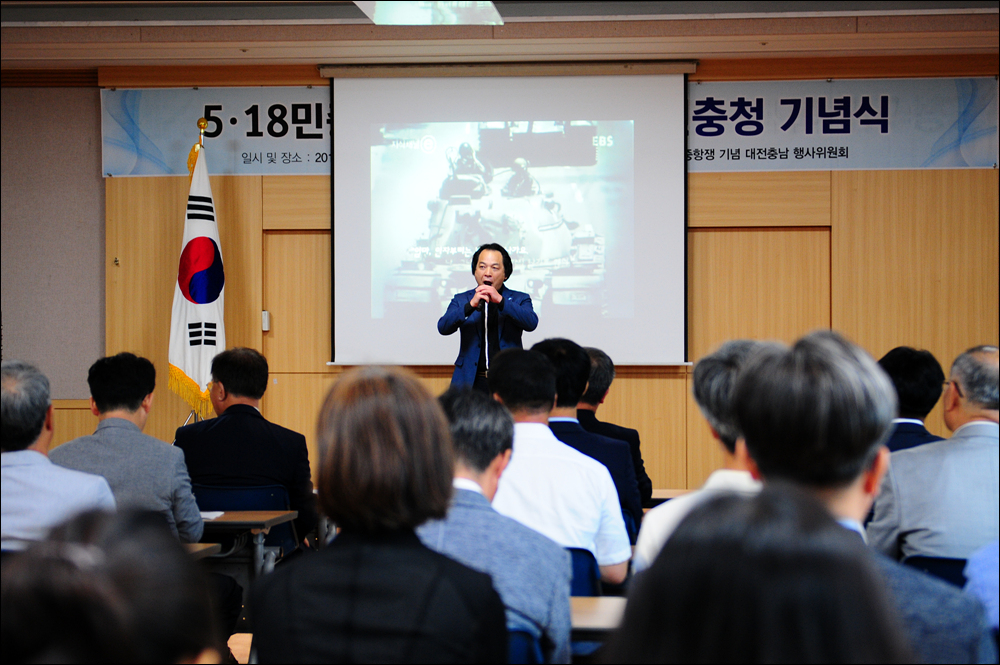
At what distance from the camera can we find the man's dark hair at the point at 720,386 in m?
1.64

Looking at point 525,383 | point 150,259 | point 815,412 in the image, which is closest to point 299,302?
point 150,259

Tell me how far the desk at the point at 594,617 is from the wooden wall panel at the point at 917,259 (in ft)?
13.8

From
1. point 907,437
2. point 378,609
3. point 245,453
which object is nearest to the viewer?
point 378,609

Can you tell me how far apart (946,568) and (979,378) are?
0.57 m

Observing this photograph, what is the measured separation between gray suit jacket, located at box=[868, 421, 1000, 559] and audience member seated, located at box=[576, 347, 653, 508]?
3.83 feet

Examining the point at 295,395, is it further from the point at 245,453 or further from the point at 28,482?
the point at 28,482

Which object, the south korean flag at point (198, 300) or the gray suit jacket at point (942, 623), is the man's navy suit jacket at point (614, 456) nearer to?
the gray suit jacket at point (942, 623)

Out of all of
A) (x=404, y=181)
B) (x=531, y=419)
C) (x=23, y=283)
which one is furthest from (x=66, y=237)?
(x=531, y=419)

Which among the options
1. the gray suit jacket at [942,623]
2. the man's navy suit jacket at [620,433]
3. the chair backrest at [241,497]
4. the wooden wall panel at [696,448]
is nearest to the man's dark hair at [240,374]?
the chair backrest at [241,497]

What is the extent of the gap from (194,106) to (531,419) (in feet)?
14.4

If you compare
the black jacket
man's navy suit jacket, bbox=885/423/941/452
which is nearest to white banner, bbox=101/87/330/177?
man's navy suit jacket, bbox=885/423/941/452

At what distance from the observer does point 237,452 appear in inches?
124

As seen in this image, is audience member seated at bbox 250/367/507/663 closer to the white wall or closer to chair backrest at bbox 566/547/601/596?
chair backrest at bbox 566/547/601/596

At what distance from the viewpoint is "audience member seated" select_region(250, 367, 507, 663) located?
3.63ft
